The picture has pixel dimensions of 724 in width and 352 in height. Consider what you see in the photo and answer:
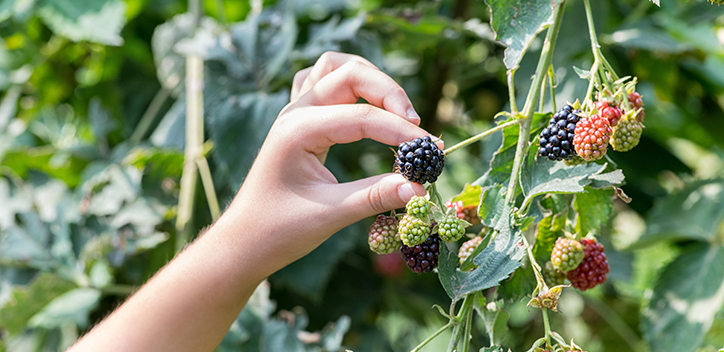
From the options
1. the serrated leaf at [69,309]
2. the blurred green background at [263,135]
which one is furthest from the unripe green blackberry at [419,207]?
the serrated leaf at [69,309]

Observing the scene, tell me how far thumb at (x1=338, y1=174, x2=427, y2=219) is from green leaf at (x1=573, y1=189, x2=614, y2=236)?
0.19 metres

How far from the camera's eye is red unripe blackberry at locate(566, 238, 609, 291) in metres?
0.56

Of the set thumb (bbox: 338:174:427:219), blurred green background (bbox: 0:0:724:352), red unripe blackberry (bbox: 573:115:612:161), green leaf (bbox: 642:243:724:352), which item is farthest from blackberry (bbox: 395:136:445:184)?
green leaf (bbox: 642:243:724:352)

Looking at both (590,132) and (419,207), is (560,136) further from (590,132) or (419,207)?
(419,207)

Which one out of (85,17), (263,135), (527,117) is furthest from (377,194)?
(85,17)

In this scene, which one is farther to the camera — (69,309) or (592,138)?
(69,309)

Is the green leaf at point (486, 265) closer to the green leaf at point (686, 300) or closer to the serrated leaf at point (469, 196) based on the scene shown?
the serrated leaf at point (469, 196)

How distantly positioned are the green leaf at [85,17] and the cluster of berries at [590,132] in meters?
0.97

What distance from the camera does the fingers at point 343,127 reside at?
54 centimetres

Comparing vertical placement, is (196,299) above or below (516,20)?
below

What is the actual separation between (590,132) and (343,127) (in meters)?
Answer: 0.25

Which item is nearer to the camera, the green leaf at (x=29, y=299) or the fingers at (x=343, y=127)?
the fingers at (x=343, y=127)

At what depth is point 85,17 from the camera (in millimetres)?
1148

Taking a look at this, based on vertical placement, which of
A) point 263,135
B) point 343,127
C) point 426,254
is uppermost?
point 343,127
